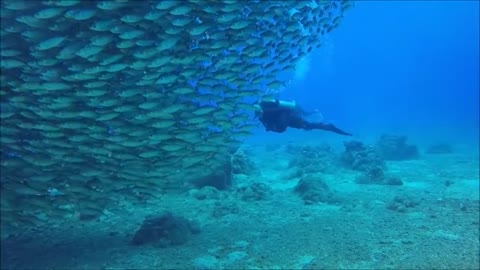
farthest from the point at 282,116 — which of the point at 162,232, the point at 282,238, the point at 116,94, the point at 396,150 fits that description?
the point at 396,150

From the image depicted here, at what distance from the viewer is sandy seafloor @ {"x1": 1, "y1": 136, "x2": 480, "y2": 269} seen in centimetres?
662

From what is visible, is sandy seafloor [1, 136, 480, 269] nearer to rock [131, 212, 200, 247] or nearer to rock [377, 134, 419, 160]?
rock [131, 212, 200, 247]

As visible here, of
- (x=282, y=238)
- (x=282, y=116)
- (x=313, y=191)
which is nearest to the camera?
(x=282, y=238)

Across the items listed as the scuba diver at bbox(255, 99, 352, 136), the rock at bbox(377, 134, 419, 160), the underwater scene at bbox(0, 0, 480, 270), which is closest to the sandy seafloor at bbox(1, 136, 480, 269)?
the underwater scene at bbox(0, 0, 480, 270)

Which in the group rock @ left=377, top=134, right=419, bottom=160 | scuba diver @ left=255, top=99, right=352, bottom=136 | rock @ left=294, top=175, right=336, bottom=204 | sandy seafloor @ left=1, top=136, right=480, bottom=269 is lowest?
sandy seafloor @ left=1, top=136, right=480, bottom=269

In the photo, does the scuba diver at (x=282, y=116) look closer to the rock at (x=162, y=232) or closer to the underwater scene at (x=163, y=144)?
the underwater scene at (x=163, y=144)

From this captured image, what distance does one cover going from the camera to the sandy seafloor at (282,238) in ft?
21.7

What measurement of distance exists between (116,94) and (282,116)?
4.32 m

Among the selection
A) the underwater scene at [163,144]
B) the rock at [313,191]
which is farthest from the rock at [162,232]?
the rock at [313,191]

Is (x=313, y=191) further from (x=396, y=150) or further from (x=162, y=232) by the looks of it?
(x=396, y=150)

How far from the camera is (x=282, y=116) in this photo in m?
9.62

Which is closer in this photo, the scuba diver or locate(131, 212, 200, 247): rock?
locate(131, 212, 200, 247): rock

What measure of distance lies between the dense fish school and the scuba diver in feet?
5.72

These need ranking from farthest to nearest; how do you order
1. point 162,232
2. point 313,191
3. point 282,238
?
point 313,191 < point 282,238 < point 162,232
